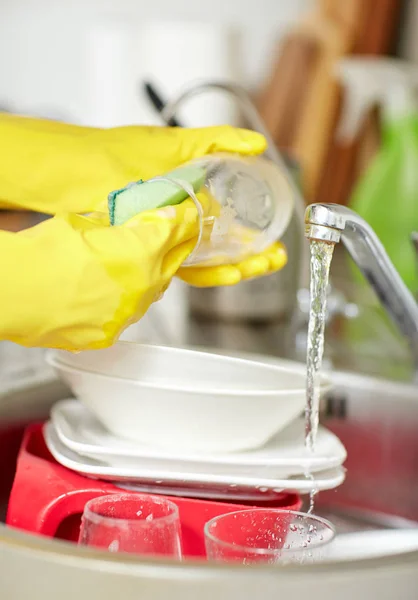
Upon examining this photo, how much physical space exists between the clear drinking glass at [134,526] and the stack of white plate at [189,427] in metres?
0.04

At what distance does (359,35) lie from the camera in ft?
5.47

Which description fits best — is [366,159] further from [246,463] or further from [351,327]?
[246,463]

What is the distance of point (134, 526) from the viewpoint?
456 millimetres

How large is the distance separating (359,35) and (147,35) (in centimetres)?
41

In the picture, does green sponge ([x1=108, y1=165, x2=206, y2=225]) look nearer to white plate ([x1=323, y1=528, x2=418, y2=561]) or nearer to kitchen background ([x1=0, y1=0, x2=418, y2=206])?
white plate ([x1=323, y1=528, x2=418, y2=561])

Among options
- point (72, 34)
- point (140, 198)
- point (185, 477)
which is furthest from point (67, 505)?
point (72, 34)

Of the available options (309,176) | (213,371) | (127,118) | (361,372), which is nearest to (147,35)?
(127,118)

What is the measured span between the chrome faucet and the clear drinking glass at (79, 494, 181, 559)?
18 cm

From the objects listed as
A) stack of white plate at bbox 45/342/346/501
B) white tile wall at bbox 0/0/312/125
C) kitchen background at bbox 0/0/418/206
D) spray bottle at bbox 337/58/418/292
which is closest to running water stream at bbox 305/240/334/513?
stack of white plate at bbox 45/342/346/501

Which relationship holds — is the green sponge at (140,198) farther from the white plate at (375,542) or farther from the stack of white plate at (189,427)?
the white plate at (375,542)

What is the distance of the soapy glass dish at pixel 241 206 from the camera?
0.57 metres

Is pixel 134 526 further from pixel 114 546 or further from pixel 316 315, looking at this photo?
pixel 316 315

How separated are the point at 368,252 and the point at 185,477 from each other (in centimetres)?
20

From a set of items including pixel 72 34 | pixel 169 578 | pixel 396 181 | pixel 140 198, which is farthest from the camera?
pixel 72 34
